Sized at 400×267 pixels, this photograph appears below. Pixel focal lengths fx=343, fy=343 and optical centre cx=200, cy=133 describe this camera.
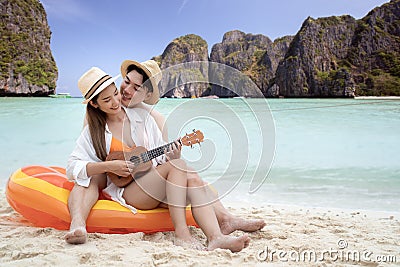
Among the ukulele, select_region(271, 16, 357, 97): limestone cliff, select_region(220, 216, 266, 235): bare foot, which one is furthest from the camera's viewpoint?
select_region(271, 16, 357, 97): limestone cliff

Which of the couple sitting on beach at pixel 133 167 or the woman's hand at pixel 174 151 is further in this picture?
the woman's hand at pixel 174 151

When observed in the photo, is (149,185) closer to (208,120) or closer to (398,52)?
(208,120)

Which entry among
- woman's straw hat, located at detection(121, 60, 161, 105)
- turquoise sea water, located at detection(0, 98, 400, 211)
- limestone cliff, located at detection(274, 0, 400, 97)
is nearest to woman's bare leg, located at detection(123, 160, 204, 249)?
turquoise sea water, located at detection(0, 98, 400, 211)

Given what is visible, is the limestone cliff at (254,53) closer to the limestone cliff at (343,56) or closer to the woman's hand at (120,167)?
the limestone cliff at (343,56)

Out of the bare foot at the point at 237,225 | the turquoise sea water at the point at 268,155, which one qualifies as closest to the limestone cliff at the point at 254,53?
the turquoise sea water at the point at 268,155

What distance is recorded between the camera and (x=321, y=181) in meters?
4.17

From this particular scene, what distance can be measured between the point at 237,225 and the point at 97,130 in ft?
3.27

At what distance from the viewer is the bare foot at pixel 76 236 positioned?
1732mm

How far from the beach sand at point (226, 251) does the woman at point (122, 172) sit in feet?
0.37

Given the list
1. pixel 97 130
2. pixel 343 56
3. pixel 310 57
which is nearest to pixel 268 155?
pixel 97 130

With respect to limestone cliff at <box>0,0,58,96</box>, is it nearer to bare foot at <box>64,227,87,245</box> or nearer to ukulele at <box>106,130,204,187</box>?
ukulele at <box>106,130,204,187</box>

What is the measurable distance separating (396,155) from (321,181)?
2.51 meters

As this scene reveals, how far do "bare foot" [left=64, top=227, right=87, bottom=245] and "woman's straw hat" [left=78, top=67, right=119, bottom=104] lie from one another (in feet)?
A: 2.27

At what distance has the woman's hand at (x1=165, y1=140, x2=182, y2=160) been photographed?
1951mm
